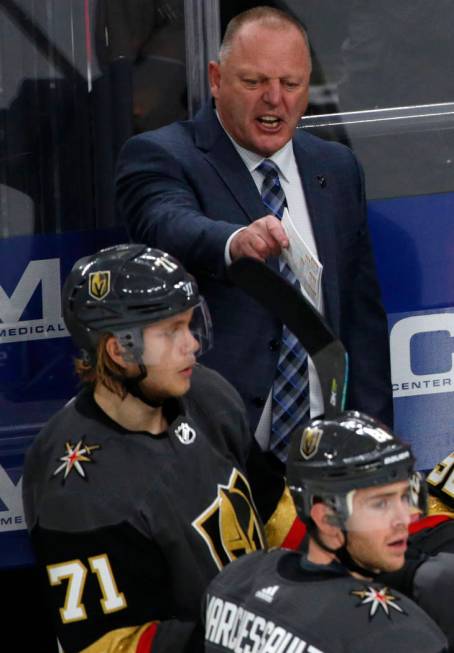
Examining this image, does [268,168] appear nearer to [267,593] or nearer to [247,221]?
[247,221]

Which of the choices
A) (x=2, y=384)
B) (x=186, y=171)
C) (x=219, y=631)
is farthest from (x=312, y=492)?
(x=2, y=384)

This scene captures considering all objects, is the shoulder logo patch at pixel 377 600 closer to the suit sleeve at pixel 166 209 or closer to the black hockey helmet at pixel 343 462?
the black hockey helmet at pixel 343 462

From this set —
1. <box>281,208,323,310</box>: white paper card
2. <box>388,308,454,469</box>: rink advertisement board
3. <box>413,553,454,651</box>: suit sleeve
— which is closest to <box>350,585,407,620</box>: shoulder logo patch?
<box>413,553,454,651</box>: suit sleeve

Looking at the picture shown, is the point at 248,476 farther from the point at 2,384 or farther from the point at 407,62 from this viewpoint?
the point at 407,62

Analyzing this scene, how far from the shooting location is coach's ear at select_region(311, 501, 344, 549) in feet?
9.45

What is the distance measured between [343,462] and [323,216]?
1.45m

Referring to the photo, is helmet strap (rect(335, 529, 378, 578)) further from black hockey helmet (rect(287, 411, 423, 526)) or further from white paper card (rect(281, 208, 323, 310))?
white paper card (rect(281, 208, 323, 310))

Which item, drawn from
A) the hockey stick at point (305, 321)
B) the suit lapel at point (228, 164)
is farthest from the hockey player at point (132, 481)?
the suit lapel at point (228, 164)

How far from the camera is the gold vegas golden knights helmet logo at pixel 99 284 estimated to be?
10.6 ft

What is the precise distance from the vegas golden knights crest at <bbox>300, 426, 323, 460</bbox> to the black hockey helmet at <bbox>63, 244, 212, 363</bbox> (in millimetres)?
419

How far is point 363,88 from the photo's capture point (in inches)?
184

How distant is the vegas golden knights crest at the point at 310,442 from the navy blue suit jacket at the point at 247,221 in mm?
1031

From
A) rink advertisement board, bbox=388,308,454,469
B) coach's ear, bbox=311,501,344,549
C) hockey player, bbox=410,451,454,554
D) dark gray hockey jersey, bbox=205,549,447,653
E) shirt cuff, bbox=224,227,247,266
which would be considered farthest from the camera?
rink advertisement board, bbox=388,308,454,469

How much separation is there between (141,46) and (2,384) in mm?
1033
